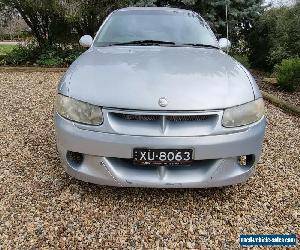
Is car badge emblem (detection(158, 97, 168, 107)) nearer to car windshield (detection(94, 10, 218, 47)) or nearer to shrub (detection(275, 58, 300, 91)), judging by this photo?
car windshield (detection(94, 10, 218, 47))

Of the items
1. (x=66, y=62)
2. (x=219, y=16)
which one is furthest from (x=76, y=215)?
(x=219, y=16)

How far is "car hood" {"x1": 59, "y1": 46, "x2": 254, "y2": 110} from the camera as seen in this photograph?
2.45 metres

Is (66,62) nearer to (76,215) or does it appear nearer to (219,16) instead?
(219,16)

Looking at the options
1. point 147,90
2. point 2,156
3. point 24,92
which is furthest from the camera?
point 24,92

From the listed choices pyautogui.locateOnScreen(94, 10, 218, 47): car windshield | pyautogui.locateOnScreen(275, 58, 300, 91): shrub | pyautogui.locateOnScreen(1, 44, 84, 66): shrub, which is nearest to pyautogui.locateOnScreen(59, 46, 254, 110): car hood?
pyautogui.locateOnScreen(94, 10, 218, 47): car windshield

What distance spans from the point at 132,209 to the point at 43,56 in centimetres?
679

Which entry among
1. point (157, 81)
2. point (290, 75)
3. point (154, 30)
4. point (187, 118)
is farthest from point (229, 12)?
point (187, 118)

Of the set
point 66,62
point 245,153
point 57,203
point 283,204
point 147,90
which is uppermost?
point 147,90

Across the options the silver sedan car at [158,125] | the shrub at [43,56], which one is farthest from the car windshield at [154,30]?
the shrub at [43,56]

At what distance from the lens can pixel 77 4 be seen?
829 cm

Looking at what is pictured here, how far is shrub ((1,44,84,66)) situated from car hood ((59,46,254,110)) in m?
5.71

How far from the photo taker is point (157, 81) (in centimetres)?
260

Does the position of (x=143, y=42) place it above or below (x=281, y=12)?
above

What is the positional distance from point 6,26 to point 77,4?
7.73 ft
